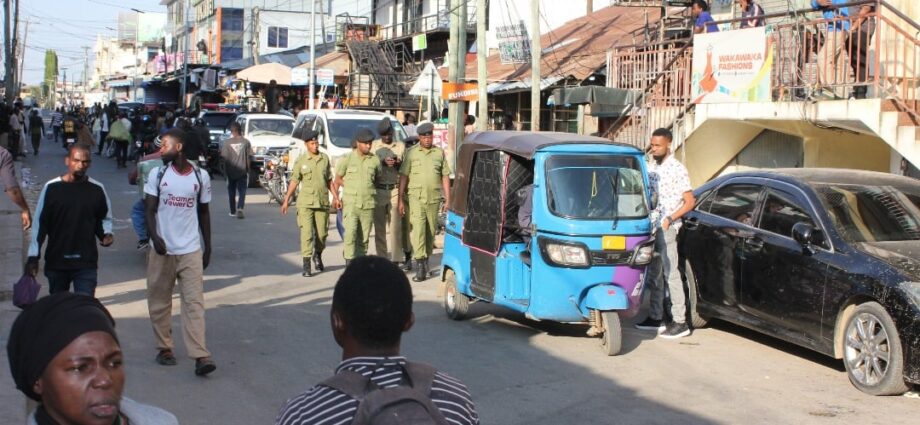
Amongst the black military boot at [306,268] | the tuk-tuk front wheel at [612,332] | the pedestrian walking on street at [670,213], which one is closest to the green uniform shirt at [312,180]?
the black military boot at [306,268]

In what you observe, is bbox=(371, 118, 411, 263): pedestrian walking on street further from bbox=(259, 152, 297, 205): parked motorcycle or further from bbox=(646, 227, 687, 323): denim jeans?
bbox=(259, 152, 297, 205): parked motorcycle

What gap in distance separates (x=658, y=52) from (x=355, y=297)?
15.2 meters

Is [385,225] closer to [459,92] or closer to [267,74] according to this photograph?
[459,92]

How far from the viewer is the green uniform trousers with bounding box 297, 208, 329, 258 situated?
12992mm

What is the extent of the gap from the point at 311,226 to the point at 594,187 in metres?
4.95

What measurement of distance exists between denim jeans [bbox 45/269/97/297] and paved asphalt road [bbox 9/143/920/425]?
76cm

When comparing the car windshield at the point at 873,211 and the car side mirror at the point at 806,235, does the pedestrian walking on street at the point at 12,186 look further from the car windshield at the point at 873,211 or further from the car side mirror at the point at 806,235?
the car windshield at the point at 873,211

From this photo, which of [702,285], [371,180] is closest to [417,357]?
[702,285]

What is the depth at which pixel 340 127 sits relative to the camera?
20406 millimetres

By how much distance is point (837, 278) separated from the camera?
8102 mm

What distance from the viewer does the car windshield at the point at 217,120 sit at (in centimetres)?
3222

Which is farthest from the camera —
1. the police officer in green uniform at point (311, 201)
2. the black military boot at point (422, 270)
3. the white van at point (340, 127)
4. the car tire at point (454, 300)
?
the white van at point (340, 127)

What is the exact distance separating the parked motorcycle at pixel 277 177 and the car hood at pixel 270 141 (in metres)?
3.81

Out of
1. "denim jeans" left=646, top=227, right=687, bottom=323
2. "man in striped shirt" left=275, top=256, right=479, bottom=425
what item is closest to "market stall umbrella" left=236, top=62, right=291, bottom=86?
"denim jeans" left=646, top=227, right=687, bottom=323
